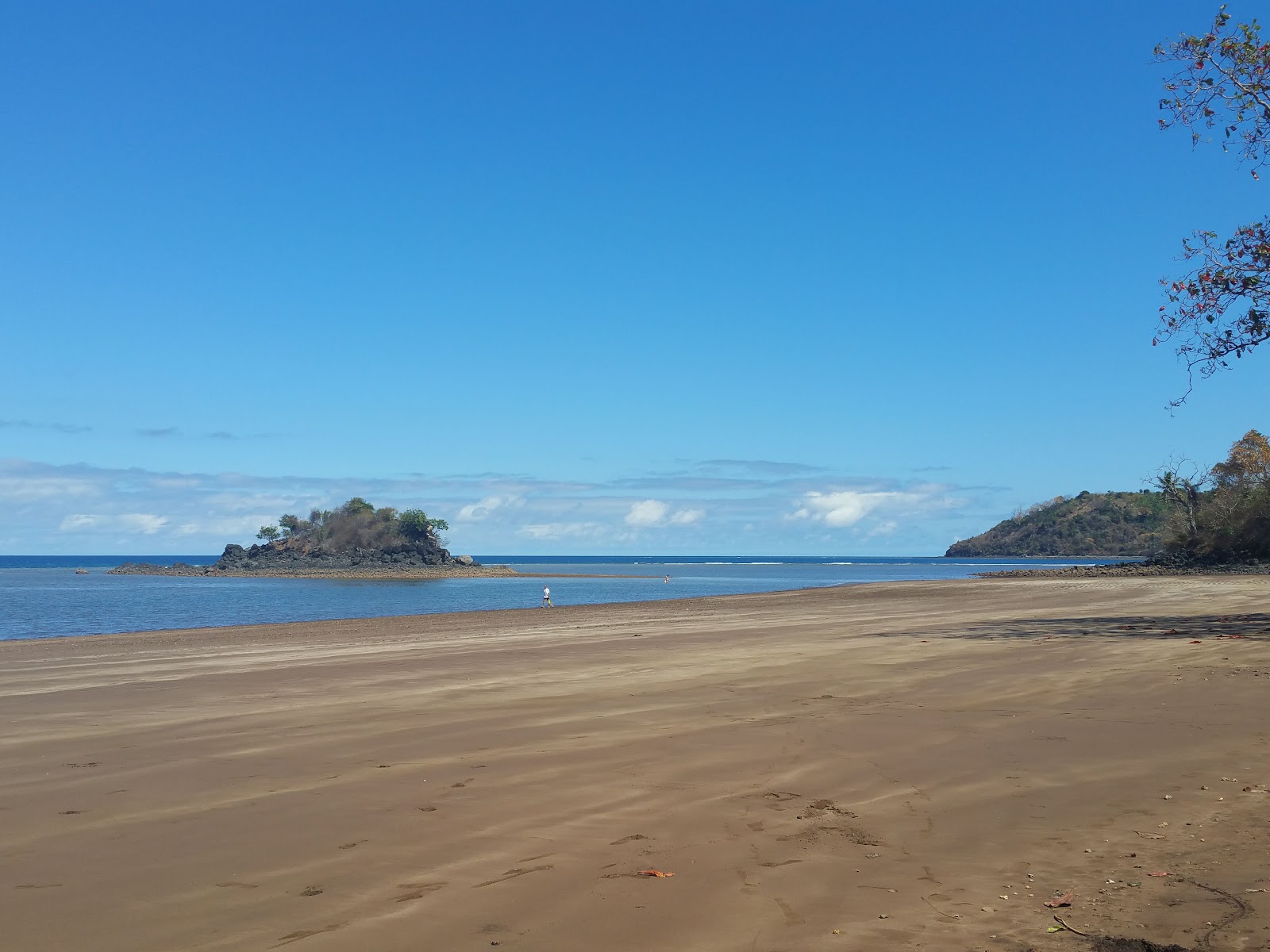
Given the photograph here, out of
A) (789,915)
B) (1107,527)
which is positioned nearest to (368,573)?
(789,915)

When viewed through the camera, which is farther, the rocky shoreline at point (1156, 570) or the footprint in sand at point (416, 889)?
the rocky shoreline at point (1156, 570)

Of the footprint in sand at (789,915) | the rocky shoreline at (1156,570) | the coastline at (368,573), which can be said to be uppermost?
the coastline at (368,573)

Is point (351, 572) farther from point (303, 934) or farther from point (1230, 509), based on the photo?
point (303, 934)

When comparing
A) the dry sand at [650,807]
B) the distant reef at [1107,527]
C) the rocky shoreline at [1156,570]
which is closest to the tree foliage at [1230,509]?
the rocky shoreline at [1156,570]

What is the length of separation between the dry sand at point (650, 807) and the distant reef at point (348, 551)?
121 meters

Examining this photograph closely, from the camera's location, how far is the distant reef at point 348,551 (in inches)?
5330

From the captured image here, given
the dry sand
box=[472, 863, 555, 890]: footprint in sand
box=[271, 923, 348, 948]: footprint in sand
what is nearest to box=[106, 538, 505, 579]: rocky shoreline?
the dry sand

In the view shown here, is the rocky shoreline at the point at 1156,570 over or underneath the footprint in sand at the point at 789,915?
over

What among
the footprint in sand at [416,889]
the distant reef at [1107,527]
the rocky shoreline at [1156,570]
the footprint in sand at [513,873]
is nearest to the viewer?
the footprint in sand at [416,889]

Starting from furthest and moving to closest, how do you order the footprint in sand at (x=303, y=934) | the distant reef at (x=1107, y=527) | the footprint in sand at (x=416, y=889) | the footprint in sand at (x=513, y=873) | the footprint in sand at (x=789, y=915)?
the distant reef at (x=1107, y=527)
the footprint in sand at (x=513, y=873)
the footprint in sand at (x=416, y=889)
the footprint in sand at (x=789, y=915)
the footprint in sand at (x=303, y=934)

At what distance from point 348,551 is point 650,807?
469 ft

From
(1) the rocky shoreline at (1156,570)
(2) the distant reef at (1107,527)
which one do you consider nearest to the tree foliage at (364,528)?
(1) the rocky shoreline at (1156,570)

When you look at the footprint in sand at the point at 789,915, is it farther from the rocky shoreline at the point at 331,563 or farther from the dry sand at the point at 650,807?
the rocky shoreline at the point at 331,563

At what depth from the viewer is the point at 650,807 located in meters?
6.71
